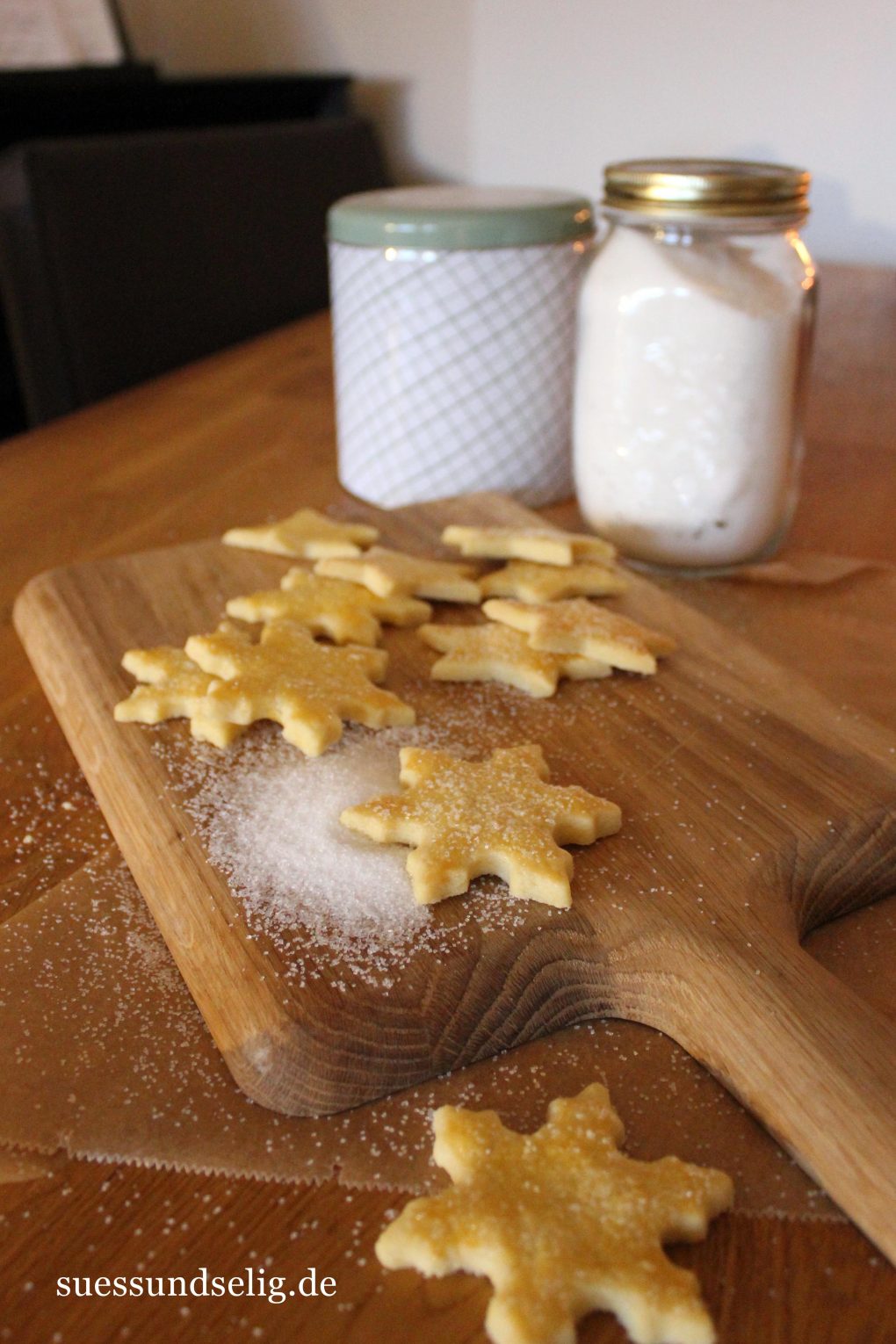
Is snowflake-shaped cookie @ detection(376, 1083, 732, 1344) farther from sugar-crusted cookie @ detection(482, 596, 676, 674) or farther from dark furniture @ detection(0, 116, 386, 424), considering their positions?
dark furniture @ detection(0, 116, 386, 424)

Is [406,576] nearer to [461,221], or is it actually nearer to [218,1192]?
[461,221]

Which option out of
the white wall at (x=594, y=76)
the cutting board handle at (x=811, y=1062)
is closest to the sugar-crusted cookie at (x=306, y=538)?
the cutting board handle at (x=811, y=1062)

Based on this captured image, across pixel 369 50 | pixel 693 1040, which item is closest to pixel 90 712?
pixel 693 1040

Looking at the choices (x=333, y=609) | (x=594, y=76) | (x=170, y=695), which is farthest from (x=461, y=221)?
(x=594, y=76)

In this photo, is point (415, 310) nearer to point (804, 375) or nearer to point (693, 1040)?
point (804, 375)

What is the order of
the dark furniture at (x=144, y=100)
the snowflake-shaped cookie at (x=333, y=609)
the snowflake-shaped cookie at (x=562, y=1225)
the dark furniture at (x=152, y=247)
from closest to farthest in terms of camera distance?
the snowflake-shaped cookie at (x=562, y=1225) → the snowflake-shaped cookie at (x=333, y=609) → the dark furniture at (x=152, y=247) → the dark furniture at (x=144, y=100)

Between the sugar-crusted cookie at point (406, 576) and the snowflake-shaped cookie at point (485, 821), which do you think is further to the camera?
the sugar-crusted cookie at point (406, 576)

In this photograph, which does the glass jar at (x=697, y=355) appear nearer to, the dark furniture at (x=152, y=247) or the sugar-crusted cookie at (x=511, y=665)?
the sugar-crusted cookie at (x=511, y=665)
